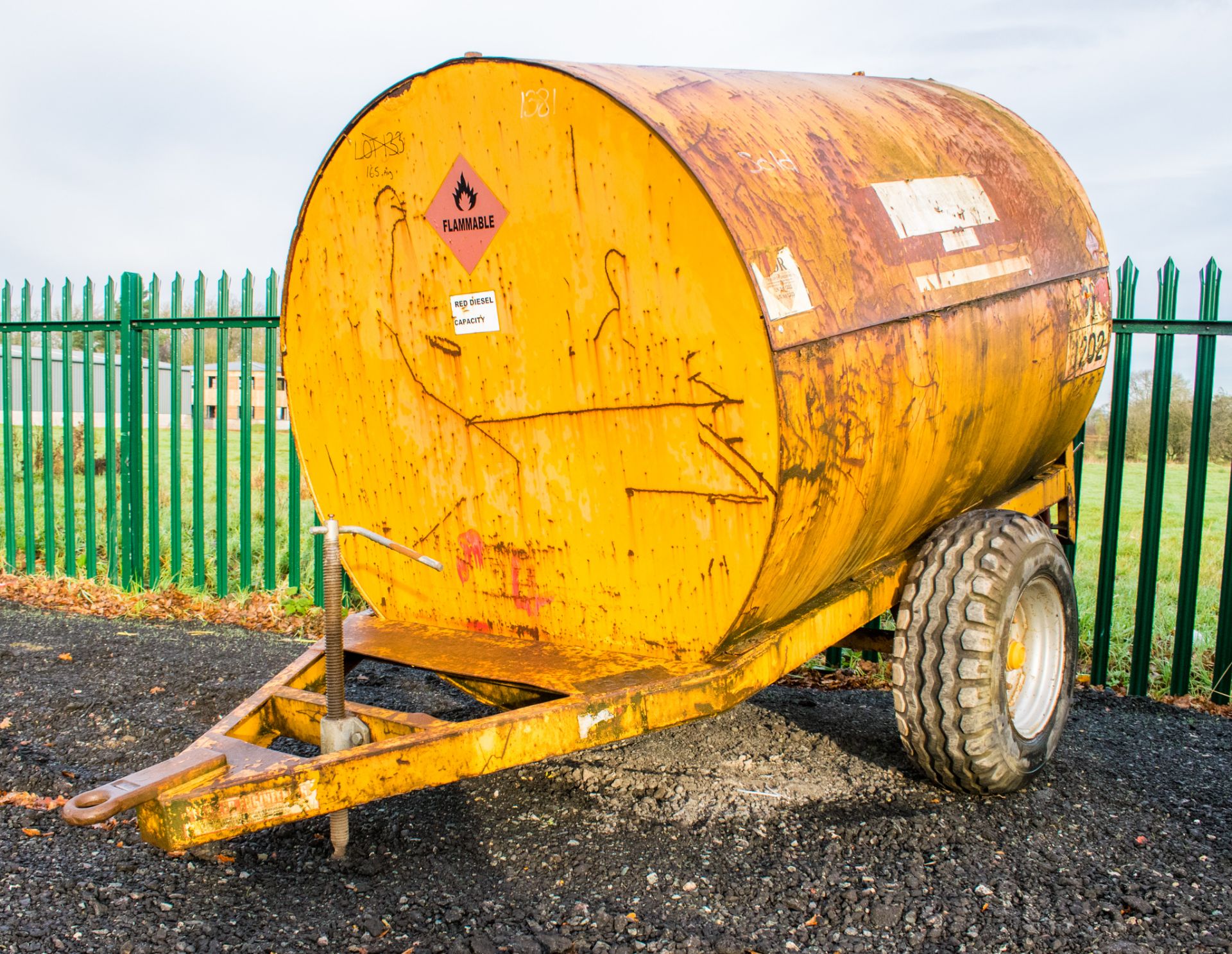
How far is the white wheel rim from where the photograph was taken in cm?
388

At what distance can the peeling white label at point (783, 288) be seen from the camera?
2.69m

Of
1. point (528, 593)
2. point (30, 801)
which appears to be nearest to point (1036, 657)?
point (528, 593)

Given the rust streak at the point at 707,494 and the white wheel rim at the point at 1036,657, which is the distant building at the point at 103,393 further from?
the white wheel rim at the point at 1036,657

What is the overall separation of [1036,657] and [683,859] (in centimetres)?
169

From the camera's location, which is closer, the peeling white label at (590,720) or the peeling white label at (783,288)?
the peeling white label at (783,288)

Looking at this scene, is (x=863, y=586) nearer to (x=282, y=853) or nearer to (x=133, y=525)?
(x=282, y=853)

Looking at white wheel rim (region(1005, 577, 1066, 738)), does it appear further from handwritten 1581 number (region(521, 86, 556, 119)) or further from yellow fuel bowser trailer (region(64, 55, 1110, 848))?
handwritten 1581 number (region(521, 86, 556, 119))

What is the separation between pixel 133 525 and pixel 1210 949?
736cm

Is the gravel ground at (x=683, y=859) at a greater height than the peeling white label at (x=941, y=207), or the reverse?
the peeling white label at (x=941, y=207)

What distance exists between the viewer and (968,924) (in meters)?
2.93

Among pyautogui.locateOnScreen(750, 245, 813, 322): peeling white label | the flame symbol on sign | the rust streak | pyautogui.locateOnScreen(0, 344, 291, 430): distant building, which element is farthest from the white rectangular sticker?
pyautogui.locateOnScreen(0, 344, 291, 430): distant building

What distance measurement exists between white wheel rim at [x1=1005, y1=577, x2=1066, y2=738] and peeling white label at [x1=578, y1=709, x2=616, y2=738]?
5.75 feet

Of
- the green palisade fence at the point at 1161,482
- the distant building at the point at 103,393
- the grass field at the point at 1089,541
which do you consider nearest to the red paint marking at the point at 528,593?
the green palisade fence at the point at 1161,482

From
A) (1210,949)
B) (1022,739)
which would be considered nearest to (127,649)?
(1022,739)
